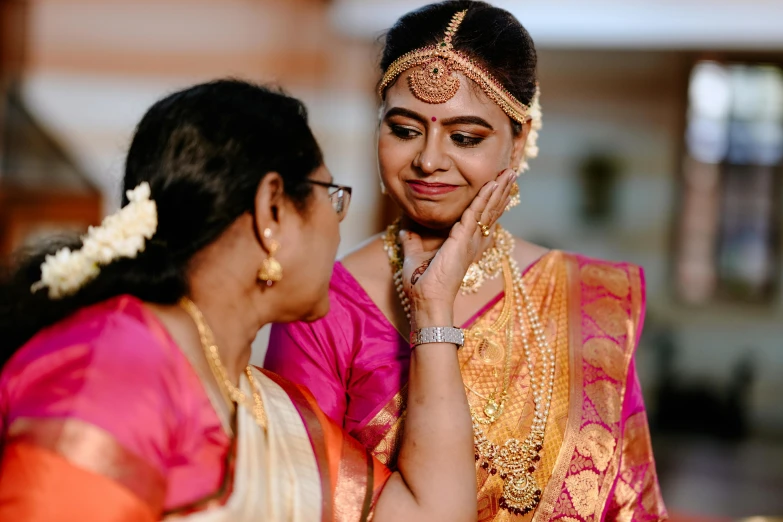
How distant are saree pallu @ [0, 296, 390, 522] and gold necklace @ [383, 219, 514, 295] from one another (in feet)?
2.46

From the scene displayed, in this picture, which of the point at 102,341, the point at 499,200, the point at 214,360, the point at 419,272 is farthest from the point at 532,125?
the point at 102,341

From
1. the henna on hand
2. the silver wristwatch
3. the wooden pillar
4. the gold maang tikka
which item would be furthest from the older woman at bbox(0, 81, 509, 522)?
the wooden pillar

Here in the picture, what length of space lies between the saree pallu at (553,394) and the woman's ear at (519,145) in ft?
1.01

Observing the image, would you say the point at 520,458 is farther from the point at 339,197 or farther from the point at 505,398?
the point at 339,197

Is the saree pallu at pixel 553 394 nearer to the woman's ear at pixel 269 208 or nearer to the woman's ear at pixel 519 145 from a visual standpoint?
the woman's ear at pixel 519 145

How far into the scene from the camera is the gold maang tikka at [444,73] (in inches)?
77.0

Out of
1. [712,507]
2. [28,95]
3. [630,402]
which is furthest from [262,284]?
[28,95]

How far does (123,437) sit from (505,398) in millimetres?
979

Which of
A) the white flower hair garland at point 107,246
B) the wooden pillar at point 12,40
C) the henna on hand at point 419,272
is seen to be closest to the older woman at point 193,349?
the white flower hair garland at point 107,246

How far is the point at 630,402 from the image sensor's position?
2.10 meters

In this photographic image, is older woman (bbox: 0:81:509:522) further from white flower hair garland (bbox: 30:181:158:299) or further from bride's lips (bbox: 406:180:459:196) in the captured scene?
bride's lips (bbox: 406:180:459:196)

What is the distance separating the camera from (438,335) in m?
1.79

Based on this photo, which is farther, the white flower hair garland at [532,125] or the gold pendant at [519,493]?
the white flower hair garland at [532,125]

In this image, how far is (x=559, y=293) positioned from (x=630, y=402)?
30cm
